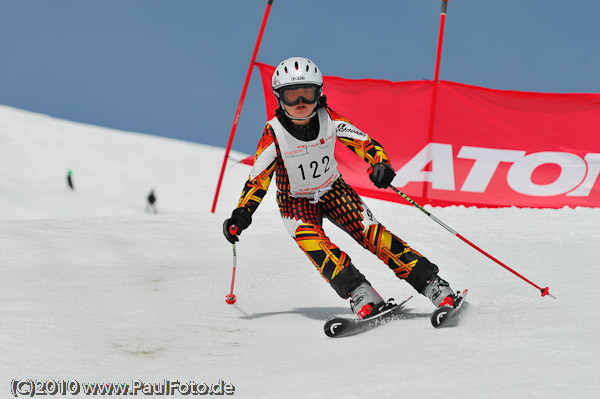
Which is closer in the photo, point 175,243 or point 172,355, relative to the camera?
point 172,355

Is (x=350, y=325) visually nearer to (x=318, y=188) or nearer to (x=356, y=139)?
(x=318, y=188)

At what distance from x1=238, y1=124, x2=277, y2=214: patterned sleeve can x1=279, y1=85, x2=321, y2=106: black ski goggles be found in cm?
23

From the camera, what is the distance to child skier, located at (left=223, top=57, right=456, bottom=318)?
12.8ft

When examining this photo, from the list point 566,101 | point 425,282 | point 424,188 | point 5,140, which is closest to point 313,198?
point 425,282

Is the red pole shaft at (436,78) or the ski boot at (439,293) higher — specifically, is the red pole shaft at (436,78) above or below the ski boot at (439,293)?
above

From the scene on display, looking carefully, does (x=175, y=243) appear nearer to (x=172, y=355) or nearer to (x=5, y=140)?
(x=172, y=355)

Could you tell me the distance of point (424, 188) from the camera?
855 centimetres

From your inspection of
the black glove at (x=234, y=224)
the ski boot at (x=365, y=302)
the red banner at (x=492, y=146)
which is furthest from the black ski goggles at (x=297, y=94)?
the red banner at (x=492, y=146)

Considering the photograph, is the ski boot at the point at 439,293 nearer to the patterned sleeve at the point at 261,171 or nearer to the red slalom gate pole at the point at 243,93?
the patterned sleeve at the point at 261,171

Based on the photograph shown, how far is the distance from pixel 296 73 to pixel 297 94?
0.13 meters

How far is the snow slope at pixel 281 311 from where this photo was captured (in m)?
2.52

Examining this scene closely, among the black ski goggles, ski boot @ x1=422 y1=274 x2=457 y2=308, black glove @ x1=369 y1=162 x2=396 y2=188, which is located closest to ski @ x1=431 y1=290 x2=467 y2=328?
ski boot @ x1=422 y1=274 x2=457 y2=308

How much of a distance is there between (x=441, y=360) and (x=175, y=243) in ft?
15.2

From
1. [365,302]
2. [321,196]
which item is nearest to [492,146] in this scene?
[321,196]
